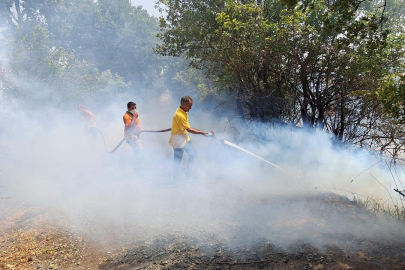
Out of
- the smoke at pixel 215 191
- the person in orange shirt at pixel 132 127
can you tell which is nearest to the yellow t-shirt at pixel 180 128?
the smoke at pixel 215 191

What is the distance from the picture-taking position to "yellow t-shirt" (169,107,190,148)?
20.5 feet

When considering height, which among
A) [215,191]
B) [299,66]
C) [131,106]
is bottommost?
[215,191]

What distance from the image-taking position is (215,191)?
20.7ft

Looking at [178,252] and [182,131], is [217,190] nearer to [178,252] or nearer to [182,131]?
[182,131]

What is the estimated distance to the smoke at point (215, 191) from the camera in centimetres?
440

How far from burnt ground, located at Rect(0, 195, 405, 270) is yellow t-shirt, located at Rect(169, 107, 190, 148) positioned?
7.69 feet

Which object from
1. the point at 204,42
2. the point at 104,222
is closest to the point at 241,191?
the point at 104,222

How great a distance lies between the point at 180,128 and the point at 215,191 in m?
1.37

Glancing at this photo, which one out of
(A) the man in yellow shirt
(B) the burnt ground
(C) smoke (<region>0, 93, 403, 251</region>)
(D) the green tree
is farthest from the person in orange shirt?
(B) the burnt ground

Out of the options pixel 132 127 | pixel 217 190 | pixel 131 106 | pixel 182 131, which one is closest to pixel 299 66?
pixel 182 131

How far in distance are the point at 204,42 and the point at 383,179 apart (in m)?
6.17

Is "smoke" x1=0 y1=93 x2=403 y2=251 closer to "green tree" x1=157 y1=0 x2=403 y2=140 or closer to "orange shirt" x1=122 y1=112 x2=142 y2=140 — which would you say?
"green tree" x1=157 y1=0 x2=403 y2=140

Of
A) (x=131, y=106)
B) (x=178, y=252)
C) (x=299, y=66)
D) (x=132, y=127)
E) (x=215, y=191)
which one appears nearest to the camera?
(x=178, y=252)

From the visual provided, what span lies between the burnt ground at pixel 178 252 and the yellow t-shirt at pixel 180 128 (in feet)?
7.69
